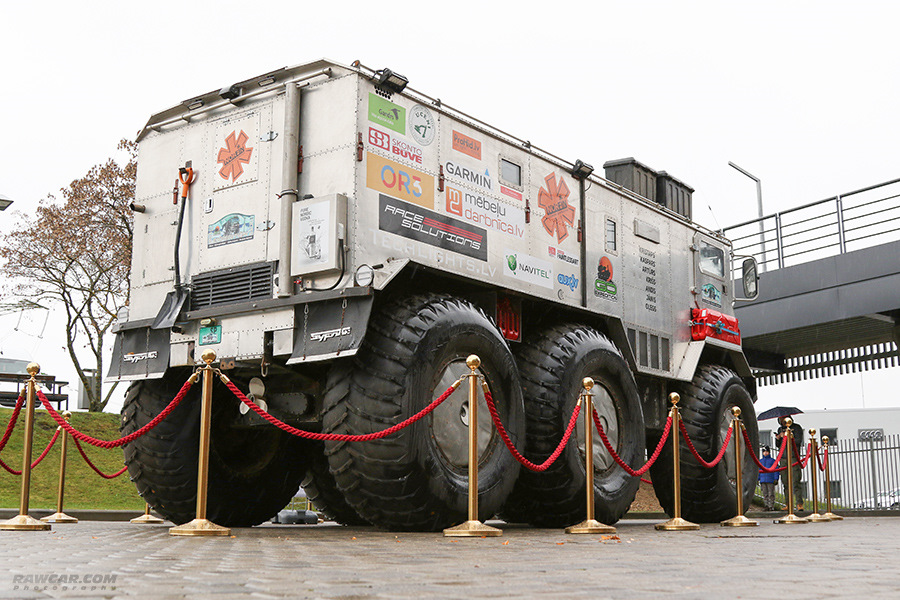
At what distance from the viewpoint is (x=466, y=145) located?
987 cm

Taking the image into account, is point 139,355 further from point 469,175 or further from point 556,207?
point 556,207

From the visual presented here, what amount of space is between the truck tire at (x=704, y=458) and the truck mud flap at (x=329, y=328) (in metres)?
6.24

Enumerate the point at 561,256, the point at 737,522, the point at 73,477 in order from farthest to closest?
the point at 73,477
the point at 737,522
the point at 561,256

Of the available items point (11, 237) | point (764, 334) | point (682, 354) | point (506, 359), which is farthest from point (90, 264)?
point (506, 359)

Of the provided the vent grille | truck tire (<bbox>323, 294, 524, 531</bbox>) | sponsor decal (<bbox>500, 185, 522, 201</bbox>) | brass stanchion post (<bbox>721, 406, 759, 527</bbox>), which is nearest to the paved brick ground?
truck tire (<bbox>323, 294, 524, 531</bbox>)

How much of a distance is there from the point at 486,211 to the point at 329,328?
2.59 meters

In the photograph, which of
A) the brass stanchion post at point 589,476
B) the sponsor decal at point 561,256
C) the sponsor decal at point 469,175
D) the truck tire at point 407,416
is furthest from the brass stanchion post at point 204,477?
the sponsor decal at point 561,256

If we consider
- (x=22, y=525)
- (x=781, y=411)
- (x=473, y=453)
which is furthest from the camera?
(x=781, y=411)

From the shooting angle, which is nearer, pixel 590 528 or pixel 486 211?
pixel 590 528

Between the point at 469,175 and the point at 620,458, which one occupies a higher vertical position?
the point at 469,175

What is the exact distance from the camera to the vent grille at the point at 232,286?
8805mm

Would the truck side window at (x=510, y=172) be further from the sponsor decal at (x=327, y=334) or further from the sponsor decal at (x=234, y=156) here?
the sponsor decal at (x=327, y=334)

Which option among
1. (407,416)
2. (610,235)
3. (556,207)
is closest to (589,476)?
(407,416)

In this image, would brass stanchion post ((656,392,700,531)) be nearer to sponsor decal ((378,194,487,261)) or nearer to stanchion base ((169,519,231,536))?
sponsor decal ((378,194,487,261))
